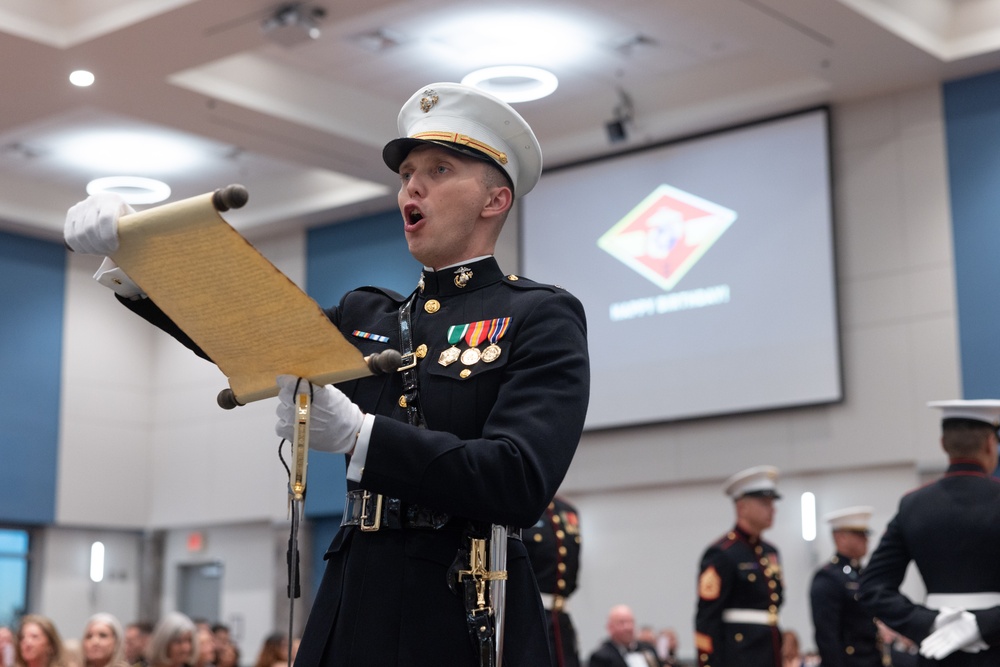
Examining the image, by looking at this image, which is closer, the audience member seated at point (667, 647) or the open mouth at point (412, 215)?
the open mouth at point (412, 215)

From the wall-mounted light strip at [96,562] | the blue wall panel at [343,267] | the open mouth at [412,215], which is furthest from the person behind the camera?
the wall-mounted light strip at [96,562]

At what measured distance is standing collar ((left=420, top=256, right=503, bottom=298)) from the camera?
83.1 inches

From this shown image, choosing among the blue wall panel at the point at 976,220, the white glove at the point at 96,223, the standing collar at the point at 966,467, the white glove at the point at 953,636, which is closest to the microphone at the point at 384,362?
the white glove at the point at 96,223

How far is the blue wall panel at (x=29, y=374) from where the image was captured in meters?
13.3

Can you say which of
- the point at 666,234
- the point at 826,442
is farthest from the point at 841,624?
the point at 666,234

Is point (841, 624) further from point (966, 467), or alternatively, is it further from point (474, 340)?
point (474, 340)

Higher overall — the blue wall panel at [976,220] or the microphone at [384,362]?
the blue wall panel at [976,220]

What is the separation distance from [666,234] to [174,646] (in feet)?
17.9

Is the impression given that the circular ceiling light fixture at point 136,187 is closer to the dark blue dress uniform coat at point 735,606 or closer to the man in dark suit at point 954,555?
the dark blue dress uniform coat at point 735,606

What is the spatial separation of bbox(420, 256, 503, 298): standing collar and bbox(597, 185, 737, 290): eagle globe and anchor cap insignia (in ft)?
28.7

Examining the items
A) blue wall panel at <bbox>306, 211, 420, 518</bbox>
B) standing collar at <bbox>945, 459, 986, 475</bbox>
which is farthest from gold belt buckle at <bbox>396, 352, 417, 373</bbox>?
blue wall panel at <bbox>306, 211, 420, 518</bbox>

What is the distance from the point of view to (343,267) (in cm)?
1330

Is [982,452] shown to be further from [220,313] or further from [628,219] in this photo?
[628,219]

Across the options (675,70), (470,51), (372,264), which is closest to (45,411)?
(372,264)
